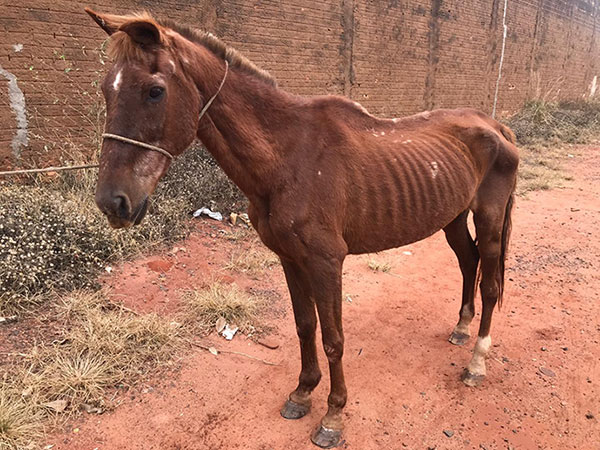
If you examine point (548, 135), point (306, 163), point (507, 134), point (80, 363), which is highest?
point (306, 163)

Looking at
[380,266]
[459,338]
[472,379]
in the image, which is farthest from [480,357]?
[380,266]

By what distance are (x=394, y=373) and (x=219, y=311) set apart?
1467 mm

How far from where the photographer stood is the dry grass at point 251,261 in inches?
165

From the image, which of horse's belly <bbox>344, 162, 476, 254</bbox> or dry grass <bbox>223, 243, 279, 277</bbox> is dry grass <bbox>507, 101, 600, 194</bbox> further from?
horse's belly <bbox>344, 162, 476, 254</bbox>

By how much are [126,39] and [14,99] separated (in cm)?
417

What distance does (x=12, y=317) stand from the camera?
3.00m

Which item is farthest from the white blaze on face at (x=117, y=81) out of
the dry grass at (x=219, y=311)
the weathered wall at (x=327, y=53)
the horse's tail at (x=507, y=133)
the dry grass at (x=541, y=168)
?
the dry grass at (x=541, y=168)

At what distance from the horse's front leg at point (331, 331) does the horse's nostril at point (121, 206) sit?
91 cm

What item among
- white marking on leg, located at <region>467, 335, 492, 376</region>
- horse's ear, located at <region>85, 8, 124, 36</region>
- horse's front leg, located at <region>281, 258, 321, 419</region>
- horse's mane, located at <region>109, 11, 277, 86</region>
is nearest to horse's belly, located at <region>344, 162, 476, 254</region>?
horse's front leg, located at <region>281, 258, 321, 419</region>

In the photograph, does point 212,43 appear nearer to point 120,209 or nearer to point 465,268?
point 120,209

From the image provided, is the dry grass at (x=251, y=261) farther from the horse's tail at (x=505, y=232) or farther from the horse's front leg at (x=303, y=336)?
the horse's tail at (x=505, y=232)

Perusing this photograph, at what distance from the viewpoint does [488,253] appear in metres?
2.83

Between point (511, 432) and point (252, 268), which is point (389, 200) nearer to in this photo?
point (511, 432)

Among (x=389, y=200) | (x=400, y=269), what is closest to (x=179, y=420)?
(x=389, y=200)
